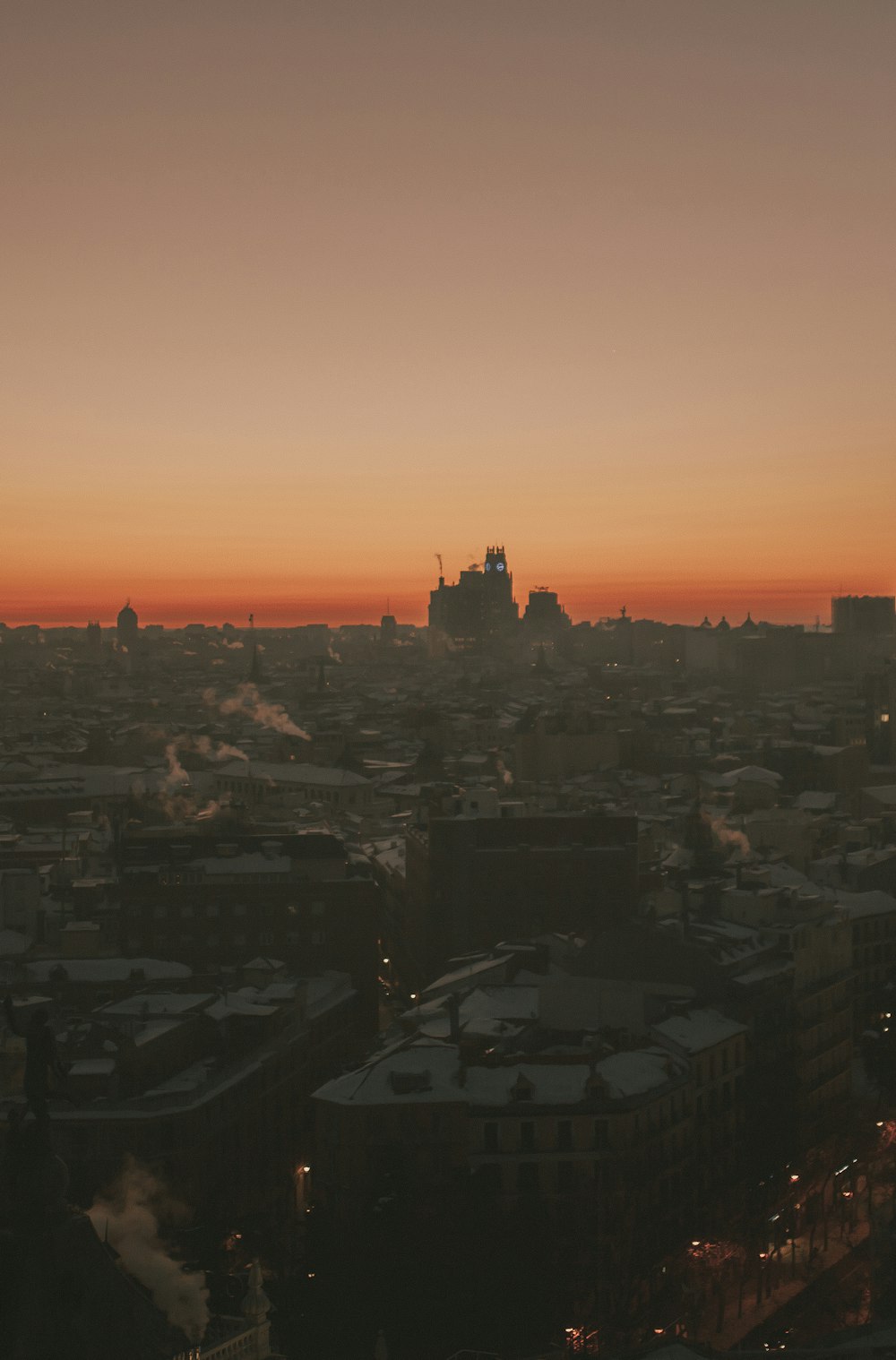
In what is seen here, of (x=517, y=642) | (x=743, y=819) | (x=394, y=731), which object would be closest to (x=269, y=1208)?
(x=743, y=819)

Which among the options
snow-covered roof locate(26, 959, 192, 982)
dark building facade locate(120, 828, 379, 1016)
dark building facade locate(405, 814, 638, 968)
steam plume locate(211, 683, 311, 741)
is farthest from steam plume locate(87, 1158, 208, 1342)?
steam plume locate(211, 683, 311, 741)

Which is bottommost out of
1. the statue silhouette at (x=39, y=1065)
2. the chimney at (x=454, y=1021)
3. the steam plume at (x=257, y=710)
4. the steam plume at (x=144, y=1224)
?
the steam plume at (x=144, y=1224)

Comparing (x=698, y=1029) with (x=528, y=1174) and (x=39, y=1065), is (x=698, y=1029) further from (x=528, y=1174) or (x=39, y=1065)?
(x=39, y=1065)

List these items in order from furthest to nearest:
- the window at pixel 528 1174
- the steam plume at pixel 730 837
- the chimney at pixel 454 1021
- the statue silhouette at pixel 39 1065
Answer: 1. the steam plume at pixel 730 837
2. the chimney at pixel 454 1021
3. the window at pixel 528 1174
4. the statue silhouette at pixel 39 1065

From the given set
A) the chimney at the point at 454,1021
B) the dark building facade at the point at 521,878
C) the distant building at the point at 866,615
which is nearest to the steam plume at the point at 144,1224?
the chimney at the point at 454,1021

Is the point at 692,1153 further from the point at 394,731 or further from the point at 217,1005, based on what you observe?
the point at 394,731

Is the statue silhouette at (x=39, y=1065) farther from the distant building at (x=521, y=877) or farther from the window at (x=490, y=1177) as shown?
the distant building at (x=521, y=877)
